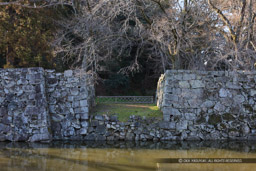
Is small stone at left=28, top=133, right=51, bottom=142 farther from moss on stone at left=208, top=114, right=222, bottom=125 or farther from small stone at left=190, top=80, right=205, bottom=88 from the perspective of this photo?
moss on stone at left=208, top=114, right=222, bottom=125

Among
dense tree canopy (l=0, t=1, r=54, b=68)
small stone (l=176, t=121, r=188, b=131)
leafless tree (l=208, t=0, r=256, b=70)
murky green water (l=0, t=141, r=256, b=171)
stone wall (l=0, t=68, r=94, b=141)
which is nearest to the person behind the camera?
murky green water (l=0, t=141, r=256, b=171)

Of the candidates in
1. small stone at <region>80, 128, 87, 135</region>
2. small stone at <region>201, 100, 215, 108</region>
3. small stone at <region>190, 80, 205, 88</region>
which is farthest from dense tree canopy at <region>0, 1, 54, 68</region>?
small stone at <region>201, 100, 215, 108</region>

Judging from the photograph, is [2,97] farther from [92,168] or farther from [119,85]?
[119,85]

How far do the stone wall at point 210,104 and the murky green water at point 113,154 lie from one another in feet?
2.05

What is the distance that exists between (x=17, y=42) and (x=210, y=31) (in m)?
9.88

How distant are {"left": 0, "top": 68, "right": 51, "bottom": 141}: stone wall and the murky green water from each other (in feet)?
1.90

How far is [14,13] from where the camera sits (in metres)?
14.0

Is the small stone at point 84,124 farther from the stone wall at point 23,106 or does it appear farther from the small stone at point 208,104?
the small stone at point 208,104

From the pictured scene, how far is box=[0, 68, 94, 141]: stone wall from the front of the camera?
30.0 feet

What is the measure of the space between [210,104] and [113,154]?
438 centimetres

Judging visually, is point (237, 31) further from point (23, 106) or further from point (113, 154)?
point (23, 106)

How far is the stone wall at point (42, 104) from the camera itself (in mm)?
9133

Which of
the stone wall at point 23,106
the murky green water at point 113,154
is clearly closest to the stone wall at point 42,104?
the stone wall at point 23,106

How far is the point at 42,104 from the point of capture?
9.23 m
